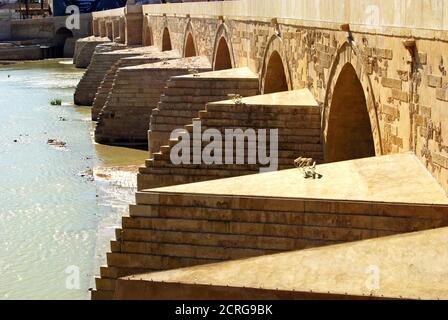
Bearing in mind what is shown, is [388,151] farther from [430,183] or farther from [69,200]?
[69,200]

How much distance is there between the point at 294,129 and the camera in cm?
1295

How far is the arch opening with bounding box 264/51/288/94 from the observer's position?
670 inches

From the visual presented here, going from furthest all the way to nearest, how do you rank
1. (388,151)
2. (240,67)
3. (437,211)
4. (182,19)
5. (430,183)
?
(182,19) < (240,67) < (388,151) < (430,183) < (437,211)

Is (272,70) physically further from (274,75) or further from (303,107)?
(303,107)

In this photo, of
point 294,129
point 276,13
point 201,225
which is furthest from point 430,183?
point 276,13

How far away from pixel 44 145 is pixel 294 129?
10601 millimetres

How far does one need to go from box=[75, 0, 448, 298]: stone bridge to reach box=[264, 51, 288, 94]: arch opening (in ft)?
0.09

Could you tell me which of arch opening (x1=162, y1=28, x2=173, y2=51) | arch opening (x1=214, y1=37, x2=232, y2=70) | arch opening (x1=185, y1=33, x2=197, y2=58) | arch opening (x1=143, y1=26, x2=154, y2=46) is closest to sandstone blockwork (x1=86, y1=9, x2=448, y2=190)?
arch opening (x1=214, y1=37, x2=232, y2=70)

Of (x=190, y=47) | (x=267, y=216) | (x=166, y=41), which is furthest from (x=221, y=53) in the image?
(x=267, y=216)

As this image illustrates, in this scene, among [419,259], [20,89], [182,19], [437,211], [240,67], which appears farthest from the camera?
[20,89]

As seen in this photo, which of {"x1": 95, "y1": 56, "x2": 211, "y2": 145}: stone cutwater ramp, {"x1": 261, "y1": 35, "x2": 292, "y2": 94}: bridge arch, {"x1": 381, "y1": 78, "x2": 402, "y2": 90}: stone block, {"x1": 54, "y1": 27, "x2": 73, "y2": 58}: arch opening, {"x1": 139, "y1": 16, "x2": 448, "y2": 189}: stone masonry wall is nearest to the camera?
{"x1": 139, "y1": 16, "x2": 448, "y2": 189}: stone masonry wall

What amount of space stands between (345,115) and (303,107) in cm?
67

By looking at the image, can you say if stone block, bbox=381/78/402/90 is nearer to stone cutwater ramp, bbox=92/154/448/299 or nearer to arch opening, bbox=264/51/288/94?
stone cutwater ramp, bbox=92/154/448/299

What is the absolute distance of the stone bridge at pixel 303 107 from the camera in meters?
8.20
